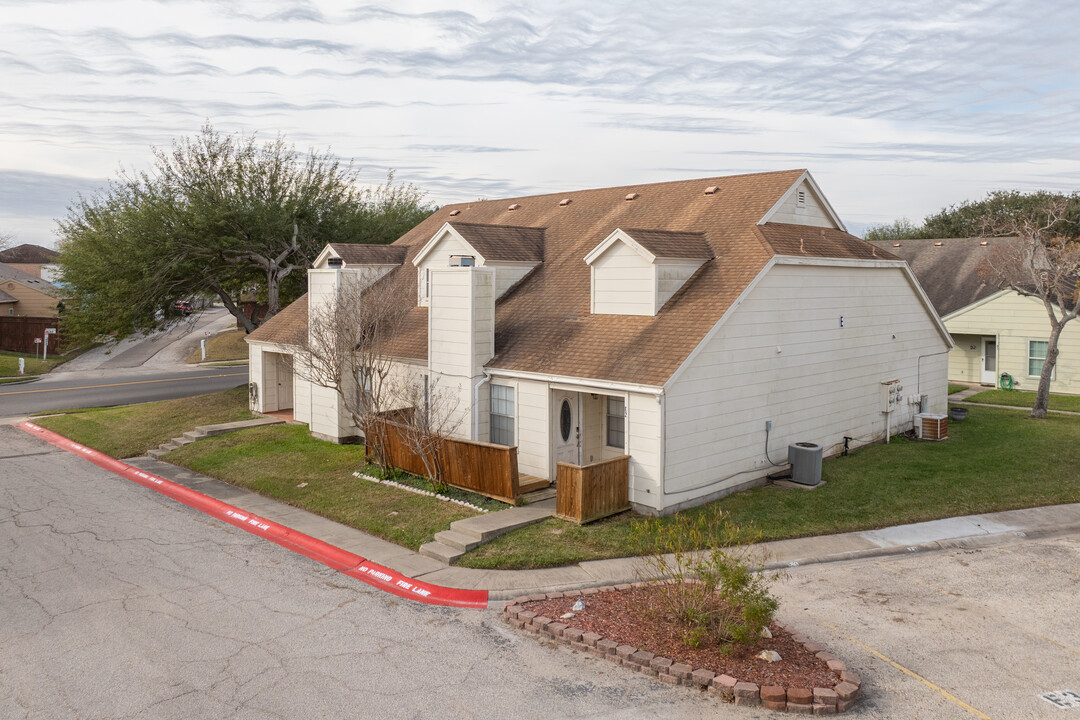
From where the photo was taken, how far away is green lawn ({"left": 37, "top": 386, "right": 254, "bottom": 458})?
22547 mm

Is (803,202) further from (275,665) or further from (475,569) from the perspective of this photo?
(275,665)

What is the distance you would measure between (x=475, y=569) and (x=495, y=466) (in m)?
3.22

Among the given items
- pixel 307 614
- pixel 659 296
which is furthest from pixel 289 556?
pixel 659 296

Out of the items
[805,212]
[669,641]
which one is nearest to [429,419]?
[669,641]

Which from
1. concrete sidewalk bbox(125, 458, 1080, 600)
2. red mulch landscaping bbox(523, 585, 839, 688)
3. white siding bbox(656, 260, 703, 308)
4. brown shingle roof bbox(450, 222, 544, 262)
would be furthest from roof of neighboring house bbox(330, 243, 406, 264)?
red mulch landscaping bbox(523, 585, 839, 688)

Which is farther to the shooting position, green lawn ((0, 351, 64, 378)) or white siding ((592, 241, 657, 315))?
green lawn ((0, 351, 64, 378))

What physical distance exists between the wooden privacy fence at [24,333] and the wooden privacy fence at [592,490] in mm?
43059

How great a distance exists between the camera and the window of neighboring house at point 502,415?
17.1m

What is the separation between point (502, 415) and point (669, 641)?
843 cm

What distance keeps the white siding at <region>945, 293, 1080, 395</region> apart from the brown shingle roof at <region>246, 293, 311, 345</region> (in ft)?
84.7

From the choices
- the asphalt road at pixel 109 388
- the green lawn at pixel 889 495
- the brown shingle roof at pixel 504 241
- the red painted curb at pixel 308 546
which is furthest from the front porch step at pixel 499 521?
the asphalt road at pixel 109 388

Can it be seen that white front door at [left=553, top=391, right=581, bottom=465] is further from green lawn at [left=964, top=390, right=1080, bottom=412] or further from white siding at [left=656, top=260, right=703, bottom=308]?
green lawn at [left=964, top=390, right=1080, bottom=412]

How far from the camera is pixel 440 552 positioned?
510 inches

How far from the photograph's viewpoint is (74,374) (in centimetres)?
3912
